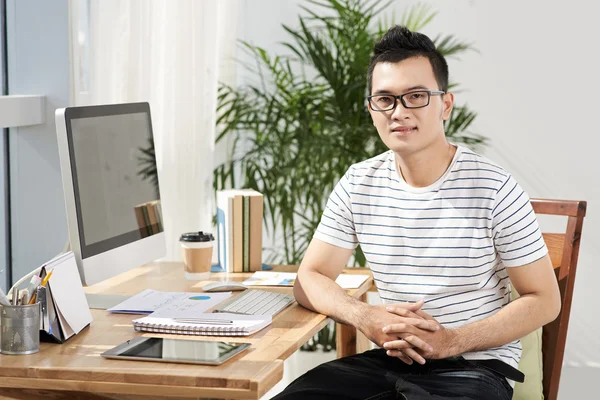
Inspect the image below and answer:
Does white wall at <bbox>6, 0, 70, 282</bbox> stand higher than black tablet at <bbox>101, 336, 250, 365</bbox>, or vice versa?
white wall at <bbox>6, 0, 70, 282</bbox>

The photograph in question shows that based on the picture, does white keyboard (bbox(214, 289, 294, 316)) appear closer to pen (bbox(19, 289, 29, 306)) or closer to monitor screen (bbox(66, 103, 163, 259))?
monitor screen (bbox(66, 103, 163, 259))

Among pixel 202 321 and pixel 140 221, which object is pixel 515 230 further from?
pixel 140 221

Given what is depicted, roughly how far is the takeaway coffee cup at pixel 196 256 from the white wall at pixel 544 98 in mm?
1889

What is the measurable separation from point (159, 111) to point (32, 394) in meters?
1.53

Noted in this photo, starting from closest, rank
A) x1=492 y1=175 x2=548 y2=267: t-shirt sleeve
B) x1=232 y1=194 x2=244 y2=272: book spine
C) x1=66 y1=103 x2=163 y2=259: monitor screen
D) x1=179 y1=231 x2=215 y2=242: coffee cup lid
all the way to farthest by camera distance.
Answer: x1=492 y1=175 x2=548 y2=267: t-shirt sleeve, x1=66 y1=103 x2=163 y2=259: monitor screen, x1=179 y1=231 x2=215 y2=242: coffee cup lid, x1=232 y1=194 x2=244 y2=272: book spine

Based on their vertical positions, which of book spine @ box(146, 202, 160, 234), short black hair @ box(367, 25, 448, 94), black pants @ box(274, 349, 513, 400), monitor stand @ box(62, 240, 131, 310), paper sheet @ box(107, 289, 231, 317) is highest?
short black hair @ box(367, 25, 448, 94)

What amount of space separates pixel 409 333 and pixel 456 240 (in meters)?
0.26

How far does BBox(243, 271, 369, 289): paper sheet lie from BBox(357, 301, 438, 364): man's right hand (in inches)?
13.7

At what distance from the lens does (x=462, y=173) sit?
2.07 metres

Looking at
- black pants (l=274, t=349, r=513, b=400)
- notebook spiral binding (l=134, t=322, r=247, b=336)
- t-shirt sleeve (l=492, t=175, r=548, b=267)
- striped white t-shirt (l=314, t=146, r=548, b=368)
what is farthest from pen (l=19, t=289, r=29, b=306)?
t-shirt sleeve (l=492, t=175, r=548, b=267)

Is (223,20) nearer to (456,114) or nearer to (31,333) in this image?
(456,114)

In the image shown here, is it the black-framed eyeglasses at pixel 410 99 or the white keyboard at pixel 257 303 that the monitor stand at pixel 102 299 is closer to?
the white keyboard at pixel 257 303

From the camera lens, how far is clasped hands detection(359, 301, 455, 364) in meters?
1.90

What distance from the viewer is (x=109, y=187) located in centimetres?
219
